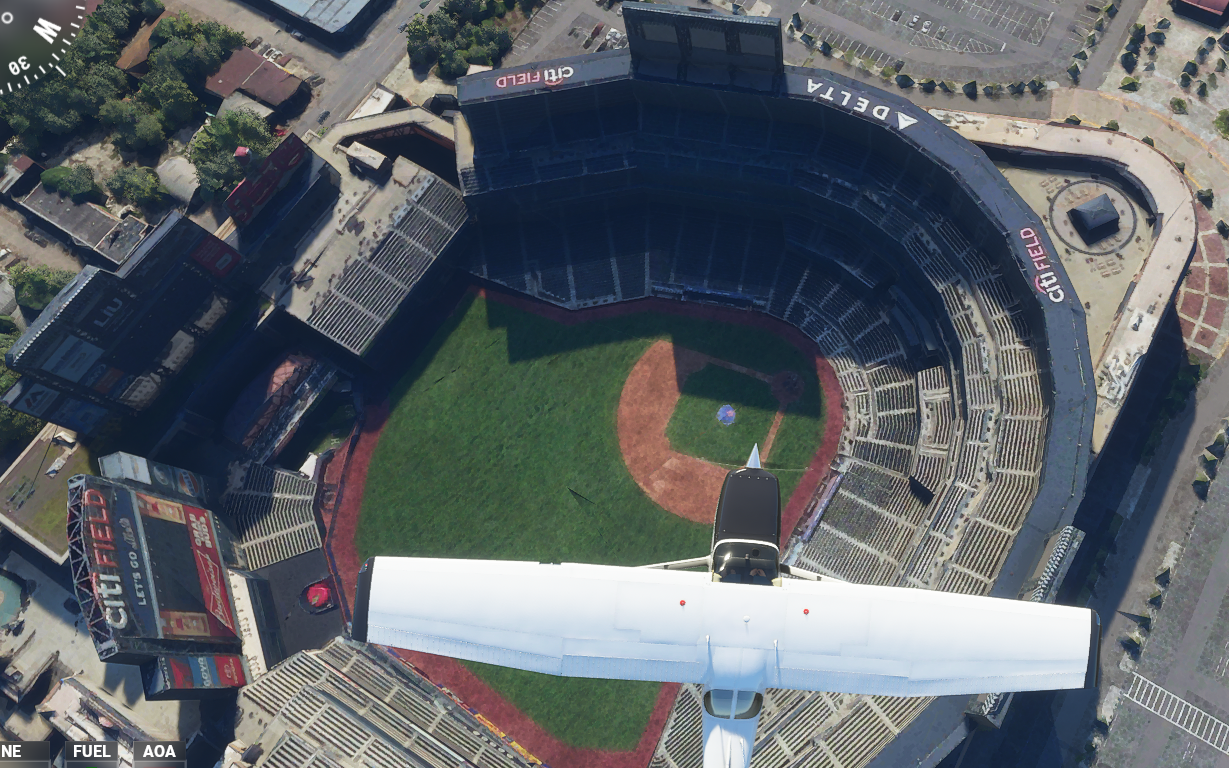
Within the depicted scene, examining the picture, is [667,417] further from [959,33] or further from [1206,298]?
[959,33]

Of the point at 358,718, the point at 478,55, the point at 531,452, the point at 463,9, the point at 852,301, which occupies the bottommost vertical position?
the point at 358,718

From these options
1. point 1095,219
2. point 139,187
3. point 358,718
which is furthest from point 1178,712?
point 139,187

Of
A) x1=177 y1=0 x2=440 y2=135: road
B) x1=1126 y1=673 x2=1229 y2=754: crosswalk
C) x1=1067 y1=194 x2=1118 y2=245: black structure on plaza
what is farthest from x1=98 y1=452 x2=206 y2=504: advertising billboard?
x1=1126 y1=673 x2=1229 y2=754: crosswalk

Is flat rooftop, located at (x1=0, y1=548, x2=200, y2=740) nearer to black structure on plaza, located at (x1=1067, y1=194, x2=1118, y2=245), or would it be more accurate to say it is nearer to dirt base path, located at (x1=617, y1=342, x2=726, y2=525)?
dirt base path, located at (x1=617, y1=342, x2=726, y2=525)

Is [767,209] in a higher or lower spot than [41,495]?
higher

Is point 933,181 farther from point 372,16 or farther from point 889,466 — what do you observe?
point 372,16

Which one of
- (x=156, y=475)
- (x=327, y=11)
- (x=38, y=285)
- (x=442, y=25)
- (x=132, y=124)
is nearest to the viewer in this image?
(x=156, y=475)

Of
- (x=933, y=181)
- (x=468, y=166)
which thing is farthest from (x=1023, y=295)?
(x=468, y=166)
